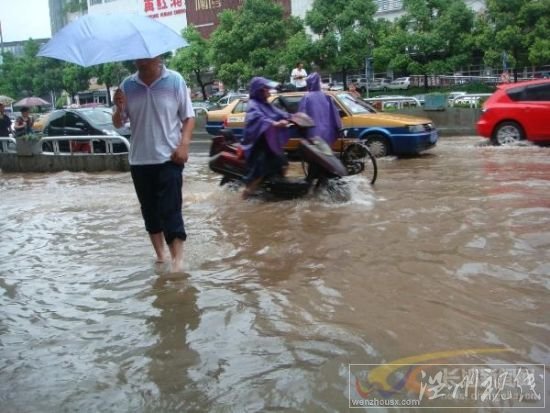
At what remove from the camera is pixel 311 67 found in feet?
102

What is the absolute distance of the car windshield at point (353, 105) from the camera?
40.4 ft

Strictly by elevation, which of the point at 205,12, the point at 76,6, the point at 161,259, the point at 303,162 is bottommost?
the point at 161,259

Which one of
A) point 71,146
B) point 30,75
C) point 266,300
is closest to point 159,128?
point 266,300

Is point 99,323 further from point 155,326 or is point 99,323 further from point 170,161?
point 170,161

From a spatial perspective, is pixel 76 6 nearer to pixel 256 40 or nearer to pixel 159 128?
pixel 256 40

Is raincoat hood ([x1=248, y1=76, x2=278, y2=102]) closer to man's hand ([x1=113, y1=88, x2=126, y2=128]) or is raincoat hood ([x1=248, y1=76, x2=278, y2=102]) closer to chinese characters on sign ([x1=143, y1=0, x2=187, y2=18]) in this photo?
man's hand ([x1=113, y1=88, x2=126, y2=128])

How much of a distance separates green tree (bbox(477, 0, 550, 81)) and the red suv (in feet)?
44.5

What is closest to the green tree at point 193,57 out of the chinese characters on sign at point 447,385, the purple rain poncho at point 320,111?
the purple rain poncho at point 320,111

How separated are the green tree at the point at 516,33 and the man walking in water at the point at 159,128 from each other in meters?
24.0

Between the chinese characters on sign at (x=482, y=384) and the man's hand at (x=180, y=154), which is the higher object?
the man's hand at (x=180, y=154)

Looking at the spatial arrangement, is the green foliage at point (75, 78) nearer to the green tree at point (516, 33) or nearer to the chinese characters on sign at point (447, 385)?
the green tree at point (516, 33)

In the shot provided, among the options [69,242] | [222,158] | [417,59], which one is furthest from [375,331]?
[417,59]

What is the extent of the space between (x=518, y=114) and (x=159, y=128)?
415 inches

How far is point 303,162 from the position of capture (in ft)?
27.4
